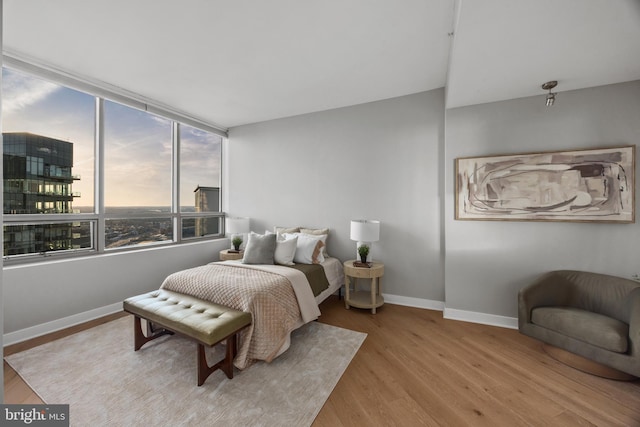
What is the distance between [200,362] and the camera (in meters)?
2.03

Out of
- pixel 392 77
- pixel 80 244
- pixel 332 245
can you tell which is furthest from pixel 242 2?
pixel 80 244

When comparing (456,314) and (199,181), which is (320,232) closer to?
(456,314)

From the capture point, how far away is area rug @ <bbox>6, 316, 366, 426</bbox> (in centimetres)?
177

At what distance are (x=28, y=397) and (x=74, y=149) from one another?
252 centimetres

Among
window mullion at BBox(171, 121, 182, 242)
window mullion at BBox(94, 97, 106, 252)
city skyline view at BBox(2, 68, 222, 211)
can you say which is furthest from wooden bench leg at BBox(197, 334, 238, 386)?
window mullion at BBox(171, 121, 182, 242)

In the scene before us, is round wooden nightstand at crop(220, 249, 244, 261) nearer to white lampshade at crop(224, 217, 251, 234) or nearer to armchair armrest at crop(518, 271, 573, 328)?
white lampshade at crop(224, 217, 251, 234)

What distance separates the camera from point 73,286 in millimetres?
2936

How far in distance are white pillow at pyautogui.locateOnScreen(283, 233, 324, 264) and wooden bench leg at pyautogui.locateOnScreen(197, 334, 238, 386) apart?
1392 mm

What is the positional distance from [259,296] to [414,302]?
2.13 meters

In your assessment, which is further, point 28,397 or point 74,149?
point 74,149

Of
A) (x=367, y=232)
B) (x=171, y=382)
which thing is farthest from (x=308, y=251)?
(x=171, y=382)

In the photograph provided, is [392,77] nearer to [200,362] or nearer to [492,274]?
[492,274]

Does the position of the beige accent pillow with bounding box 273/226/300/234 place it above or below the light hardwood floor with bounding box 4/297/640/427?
above

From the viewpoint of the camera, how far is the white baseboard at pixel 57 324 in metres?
2.55
